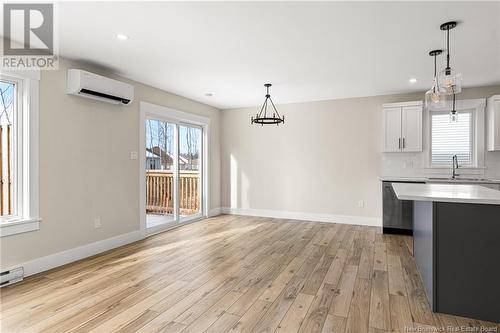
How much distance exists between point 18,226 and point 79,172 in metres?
0.90

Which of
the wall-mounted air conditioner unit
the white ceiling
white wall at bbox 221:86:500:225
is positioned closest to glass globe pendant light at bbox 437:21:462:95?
the white ceiling

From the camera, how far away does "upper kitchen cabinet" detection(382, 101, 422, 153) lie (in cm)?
507

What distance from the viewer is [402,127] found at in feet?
17.0

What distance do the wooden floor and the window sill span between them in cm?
54

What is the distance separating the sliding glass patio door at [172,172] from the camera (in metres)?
5.00

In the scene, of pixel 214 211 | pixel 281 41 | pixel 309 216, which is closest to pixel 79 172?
pixel 281 41

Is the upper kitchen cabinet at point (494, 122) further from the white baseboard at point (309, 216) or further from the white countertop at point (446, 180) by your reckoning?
the white baseboard at point (309, 216)

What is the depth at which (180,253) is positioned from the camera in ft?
12.8

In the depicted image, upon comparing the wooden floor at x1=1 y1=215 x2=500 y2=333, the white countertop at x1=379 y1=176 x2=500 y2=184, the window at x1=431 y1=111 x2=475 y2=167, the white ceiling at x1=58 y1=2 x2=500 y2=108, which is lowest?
the wooden floor at x1=1 y1=215 x2=500 y2=333

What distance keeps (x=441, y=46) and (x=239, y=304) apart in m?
3.43

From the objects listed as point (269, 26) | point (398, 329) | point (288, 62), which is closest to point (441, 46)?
point (288, 62)

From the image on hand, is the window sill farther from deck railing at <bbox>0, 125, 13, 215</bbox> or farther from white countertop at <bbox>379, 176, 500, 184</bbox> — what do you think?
white countertop at <bbox>379, 176, 500, 184</bbox>

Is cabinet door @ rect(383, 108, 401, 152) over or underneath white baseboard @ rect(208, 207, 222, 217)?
over

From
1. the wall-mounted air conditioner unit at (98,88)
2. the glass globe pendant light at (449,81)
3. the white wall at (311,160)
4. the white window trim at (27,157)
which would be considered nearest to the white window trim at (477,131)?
the white wall at (311,160)
